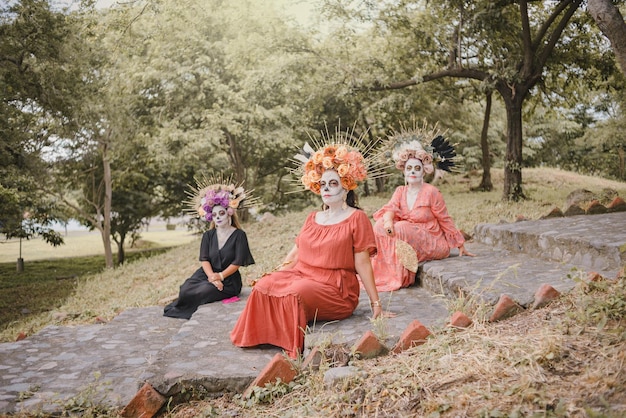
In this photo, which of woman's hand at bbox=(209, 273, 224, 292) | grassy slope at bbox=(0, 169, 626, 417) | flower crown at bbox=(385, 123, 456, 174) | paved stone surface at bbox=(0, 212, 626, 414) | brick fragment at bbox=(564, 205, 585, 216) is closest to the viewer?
grassy slope at bbox=(0, 169, 626, 417)

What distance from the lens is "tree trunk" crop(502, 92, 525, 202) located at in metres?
11.0

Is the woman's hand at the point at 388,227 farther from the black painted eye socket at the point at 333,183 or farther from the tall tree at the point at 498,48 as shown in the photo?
the tall tree at the point at 498,48

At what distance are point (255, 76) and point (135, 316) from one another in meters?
7.72

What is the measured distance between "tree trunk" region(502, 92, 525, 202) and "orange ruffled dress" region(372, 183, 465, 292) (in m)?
5.91

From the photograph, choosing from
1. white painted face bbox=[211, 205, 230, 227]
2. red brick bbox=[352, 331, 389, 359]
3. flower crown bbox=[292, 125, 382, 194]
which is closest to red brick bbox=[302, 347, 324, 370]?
red brick bbox=[352, 331, 389, 359]

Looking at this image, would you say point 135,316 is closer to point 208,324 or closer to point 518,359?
point 208,324

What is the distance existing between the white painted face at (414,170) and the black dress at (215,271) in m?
1.99

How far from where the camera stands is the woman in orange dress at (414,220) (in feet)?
18.7

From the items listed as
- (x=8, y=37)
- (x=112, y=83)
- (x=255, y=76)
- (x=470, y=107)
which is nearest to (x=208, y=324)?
(x=8, y=37)

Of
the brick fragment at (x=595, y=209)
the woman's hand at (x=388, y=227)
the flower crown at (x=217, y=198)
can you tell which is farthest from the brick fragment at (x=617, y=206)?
the flower crown at (x=217, y=198)

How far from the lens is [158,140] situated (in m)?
14.7

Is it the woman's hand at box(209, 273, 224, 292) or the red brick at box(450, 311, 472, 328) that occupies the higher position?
the woman's hand at box(209, 273, 224, 292)

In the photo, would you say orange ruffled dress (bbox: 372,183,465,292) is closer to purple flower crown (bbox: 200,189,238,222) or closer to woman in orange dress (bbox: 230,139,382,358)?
woman in orange dress (bbox: 230,139,382,358)

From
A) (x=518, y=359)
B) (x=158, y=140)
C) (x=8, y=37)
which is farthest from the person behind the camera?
(x=158, y=140)
